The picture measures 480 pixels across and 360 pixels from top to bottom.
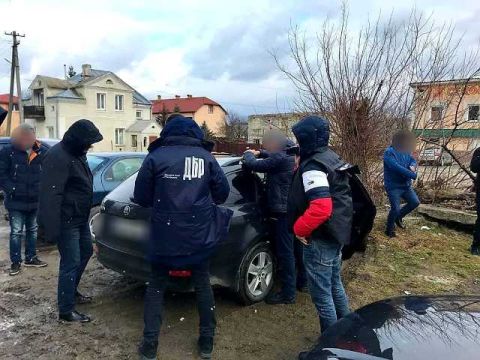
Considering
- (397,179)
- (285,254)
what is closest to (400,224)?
(397,179)

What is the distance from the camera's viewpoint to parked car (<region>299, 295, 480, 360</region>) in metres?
2.27

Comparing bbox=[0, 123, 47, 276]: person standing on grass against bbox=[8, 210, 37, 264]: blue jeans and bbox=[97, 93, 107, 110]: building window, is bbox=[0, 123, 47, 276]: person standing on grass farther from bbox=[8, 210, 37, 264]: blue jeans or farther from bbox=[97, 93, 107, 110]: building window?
bbox=[97, 93, 107, 110]: building window

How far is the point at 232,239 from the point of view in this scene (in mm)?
4117

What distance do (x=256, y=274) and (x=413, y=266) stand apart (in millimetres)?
2442

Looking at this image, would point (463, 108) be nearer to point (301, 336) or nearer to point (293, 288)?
point (293, 288)

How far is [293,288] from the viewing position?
4.56 metres

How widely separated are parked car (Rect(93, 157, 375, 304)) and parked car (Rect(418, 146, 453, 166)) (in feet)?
18.6

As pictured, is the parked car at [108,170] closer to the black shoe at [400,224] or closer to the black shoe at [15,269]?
the black shoe at [15,269]

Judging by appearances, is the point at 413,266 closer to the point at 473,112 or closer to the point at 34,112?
the point at 473,112

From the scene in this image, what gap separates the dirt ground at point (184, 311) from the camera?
11.9 ft

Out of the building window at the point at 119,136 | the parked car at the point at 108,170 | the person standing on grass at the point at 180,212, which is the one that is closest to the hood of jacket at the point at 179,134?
the person standing on grass at the point at 180,212

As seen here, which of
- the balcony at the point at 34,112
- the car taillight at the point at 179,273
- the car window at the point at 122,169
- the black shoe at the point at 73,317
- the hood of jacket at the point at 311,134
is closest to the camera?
the hood of jacket at the point at 311,134

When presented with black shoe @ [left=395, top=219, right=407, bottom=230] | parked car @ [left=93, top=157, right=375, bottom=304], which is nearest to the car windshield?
parked car @ [left=93, top=157, right=375, bottom=304]

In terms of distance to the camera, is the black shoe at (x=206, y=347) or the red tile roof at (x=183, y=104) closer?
the black shoe at (x=206, y=347)
